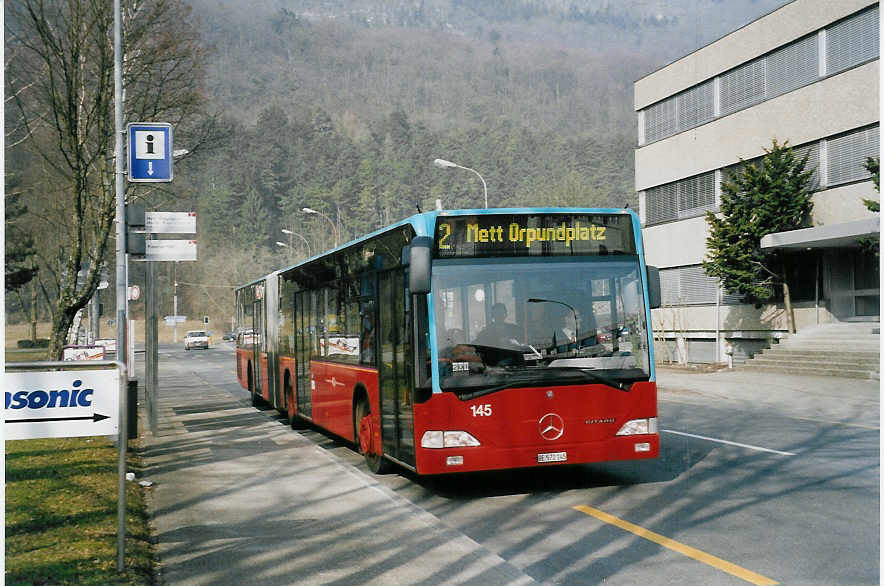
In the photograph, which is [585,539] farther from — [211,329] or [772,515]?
[211,329]

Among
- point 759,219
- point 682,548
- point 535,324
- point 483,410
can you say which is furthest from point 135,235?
point 759,219

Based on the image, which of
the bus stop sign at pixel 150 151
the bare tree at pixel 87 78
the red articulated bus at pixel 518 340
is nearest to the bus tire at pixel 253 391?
the bare tree at pixel 87 78

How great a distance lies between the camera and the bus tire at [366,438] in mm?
11398

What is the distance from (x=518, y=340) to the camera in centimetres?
936

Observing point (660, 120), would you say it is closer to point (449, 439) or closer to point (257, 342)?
point (257, 342)

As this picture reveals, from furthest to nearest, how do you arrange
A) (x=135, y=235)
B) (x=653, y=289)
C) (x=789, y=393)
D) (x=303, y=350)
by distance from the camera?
1. (x=789, y=393)
2. (x=303, y=350)
3. (x=135, y=235)
4. (x=653, y=289)

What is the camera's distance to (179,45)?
25891 mm

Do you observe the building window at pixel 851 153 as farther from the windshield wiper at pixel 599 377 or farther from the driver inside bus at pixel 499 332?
the driver inside bus at pixel 499 332

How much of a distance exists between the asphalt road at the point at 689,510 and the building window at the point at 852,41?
18.6 metres

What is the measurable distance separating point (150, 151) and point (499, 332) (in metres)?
7.38

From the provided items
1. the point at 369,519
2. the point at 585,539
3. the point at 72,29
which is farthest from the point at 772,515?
the point at 72,29

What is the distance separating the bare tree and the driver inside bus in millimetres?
13638

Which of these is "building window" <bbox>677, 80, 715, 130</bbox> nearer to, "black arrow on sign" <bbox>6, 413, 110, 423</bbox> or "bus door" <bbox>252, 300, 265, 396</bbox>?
"bus door" <bbox>252, 300, 265, 396</bbox>

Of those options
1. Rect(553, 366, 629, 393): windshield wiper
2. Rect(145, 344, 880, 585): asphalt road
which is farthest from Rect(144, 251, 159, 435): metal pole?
Rect(553, 366, 629, 393): windshield wiper
